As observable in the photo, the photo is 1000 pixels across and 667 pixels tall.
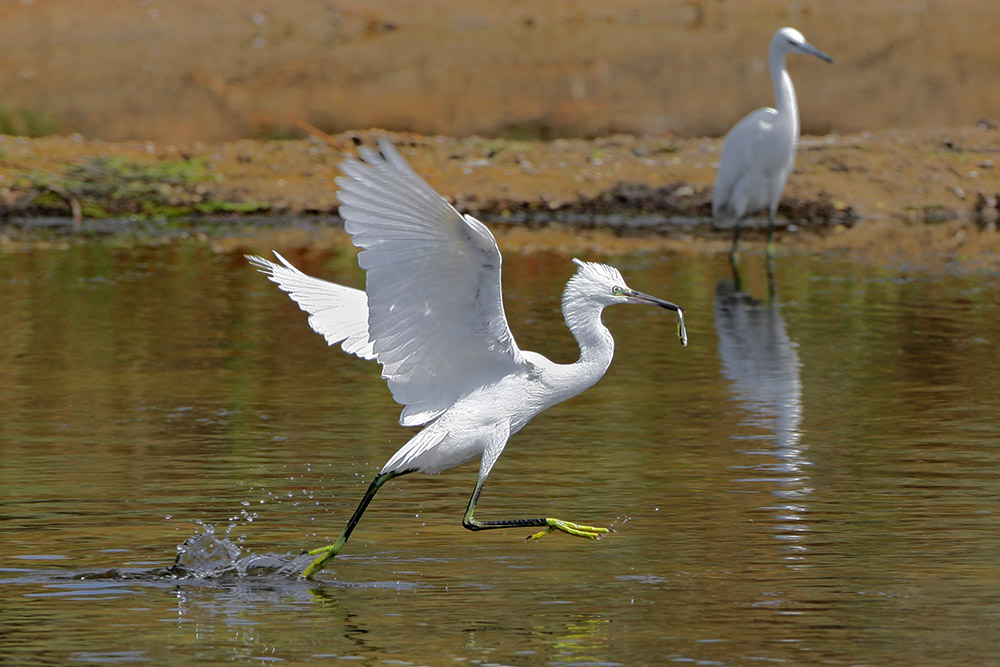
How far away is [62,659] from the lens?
6004 millimetres

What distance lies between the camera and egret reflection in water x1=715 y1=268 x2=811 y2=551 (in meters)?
8.55

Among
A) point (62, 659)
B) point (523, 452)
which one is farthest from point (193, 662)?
point (523, 452)

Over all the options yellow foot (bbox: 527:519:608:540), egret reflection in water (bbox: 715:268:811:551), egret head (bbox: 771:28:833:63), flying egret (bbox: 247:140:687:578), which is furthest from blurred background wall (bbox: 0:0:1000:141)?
yellow foot (bbox: 527:519:608:540)

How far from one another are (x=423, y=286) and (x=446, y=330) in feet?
0.93

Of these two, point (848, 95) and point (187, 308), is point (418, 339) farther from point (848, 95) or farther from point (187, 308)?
point (848, 95)

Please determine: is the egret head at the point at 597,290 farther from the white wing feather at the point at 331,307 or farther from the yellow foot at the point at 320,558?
the yellow foot at the point at 320,558

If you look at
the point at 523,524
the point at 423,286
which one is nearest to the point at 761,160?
the point at 523,524

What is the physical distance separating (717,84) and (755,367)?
1825 cm

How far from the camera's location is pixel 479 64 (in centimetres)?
3036

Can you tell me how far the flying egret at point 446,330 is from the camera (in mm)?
6570

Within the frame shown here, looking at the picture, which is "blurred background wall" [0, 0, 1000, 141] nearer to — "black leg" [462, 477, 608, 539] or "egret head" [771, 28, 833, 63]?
"egret head" [771, 28, 833, 63]

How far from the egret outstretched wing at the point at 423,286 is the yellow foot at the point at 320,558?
2.10ft

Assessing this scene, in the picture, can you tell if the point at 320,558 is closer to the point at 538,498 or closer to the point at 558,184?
the point at 538,498

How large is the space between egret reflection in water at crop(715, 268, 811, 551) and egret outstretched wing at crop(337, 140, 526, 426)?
1.54 metres
